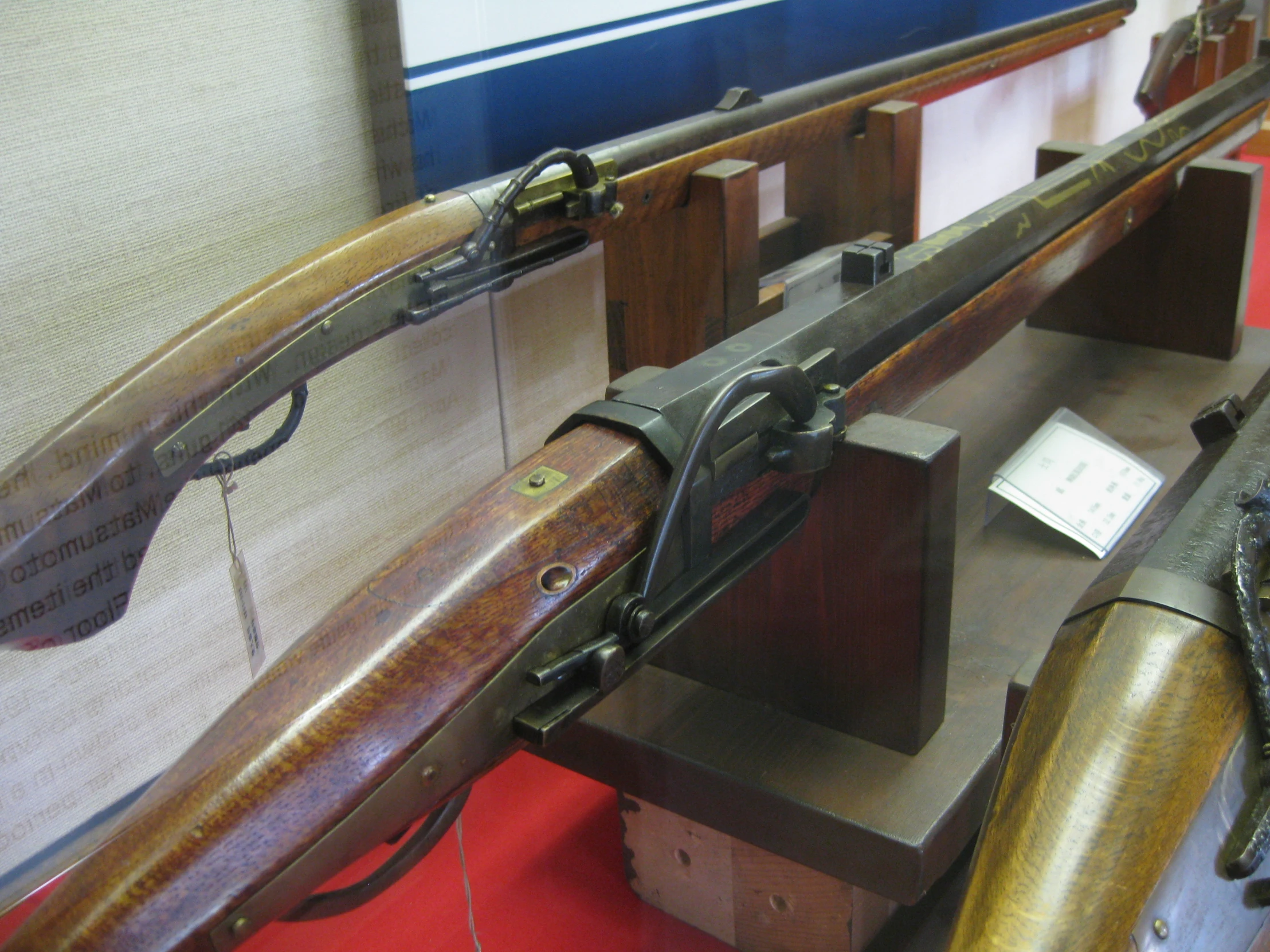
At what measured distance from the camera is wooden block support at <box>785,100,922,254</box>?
1.96 metres

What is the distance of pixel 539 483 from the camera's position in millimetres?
871

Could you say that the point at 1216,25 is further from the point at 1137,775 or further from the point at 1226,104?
the point at 1137,775

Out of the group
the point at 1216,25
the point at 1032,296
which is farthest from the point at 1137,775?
the point at 1216,25

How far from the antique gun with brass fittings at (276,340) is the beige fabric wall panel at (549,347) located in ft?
0.47

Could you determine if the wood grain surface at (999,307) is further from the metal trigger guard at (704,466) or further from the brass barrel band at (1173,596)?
the brass barrel band at (1173,596)

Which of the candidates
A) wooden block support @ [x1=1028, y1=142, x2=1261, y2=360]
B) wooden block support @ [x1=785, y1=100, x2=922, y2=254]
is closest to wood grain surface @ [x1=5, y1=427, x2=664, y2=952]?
wooden block support @ [x1=785, y1=100, x2=922, y2=254]

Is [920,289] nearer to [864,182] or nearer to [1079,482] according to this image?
→ [1079,482]

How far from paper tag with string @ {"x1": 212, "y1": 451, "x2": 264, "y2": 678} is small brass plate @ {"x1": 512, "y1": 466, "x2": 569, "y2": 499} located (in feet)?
1.05

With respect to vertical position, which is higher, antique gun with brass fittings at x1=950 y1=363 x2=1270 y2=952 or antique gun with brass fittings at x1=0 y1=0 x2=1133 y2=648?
antique gun with brass fittings at x1=0 y1=0 x2=1133 y2=648

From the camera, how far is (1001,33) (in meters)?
2.44

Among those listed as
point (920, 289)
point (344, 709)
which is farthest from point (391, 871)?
point (920, 289)

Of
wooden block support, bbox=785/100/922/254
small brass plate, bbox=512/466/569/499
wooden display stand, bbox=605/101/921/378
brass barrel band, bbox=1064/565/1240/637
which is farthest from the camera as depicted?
wooden block support, bbox=785/100/922/254

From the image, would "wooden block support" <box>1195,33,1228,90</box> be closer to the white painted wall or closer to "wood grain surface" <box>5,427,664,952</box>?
the white painted wall

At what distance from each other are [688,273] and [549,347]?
0.23 metres
